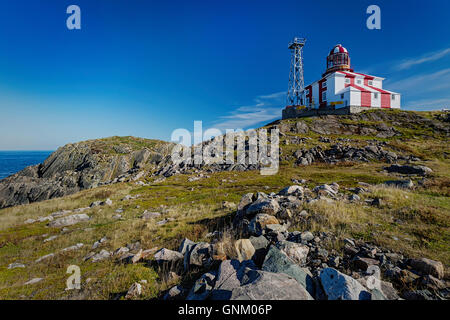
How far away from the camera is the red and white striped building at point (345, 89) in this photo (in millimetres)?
58219

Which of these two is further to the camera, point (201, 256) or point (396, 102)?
point (396, 102)

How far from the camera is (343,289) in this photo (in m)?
3.75

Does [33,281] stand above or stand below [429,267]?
below

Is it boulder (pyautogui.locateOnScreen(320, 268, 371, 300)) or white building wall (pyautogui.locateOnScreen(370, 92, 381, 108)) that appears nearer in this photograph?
boulder (pyautogui.locateOnScreen(320, 268, 371, 300))

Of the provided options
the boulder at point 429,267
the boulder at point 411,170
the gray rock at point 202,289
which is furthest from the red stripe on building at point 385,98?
the gray rock at point 202,289

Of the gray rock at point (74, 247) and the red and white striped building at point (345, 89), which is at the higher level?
the red and white striped building at point (345, 89)

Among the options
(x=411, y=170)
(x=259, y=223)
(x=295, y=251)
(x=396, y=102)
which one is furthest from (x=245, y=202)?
(x=396, y=102)

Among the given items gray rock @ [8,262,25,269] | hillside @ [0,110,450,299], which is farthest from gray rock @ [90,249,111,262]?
gray rock @ [8,262,25,269]

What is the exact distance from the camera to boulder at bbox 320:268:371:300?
12.0 feet

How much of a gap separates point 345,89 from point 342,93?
4.40 feet

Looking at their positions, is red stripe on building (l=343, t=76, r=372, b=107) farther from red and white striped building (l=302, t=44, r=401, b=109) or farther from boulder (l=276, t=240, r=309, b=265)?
boulder (l=276, t=240, r=309, b=265)

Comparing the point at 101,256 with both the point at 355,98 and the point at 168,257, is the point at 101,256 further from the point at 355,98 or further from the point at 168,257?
the point at 355,98

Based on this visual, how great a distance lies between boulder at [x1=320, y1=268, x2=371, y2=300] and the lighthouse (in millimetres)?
66507

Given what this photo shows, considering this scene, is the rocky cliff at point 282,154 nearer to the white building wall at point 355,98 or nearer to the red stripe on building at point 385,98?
the red stripe on building at point 385,98
